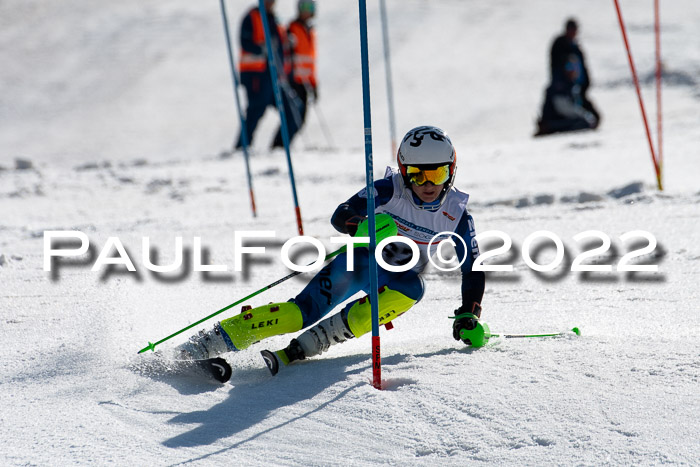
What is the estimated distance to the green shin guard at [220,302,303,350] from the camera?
4.25 meters

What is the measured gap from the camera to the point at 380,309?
14.3 feet

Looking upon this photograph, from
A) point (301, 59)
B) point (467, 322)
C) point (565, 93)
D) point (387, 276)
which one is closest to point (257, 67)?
point (301, 59)

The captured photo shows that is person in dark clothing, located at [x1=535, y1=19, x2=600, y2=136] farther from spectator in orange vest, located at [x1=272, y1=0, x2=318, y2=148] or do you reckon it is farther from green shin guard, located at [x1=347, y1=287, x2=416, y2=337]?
green shin guard, located at [x1=347, y1=287, x2=416, y2=337]

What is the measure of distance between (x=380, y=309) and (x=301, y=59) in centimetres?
903

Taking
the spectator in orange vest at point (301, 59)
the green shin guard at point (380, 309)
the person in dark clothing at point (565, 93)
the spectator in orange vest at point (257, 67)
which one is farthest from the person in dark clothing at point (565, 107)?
the green shin guard at point (380, 309)

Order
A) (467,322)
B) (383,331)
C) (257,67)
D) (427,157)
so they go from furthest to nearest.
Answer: (257,67)
(383,331)
(467,322)
(427,157)

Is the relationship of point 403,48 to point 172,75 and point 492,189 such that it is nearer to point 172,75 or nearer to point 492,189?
point 172,75

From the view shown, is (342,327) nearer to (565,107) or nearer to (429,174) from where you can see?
(429,174)

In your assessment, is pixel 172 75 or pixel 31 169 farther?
pixel 172 75

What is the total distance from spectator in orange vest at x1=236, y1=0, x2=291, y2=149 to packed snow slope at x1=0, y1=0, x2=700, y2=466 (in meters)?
0.75

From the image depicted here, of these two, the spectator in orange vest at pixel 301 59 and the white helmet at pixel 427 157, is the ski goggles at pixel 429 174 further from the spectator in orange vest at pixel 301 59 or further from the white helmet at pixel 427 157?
the spectator in orange vest at pixel 301 59

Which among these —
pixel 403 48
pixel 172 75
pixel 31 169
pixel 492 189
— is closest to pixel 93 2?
pixel 172 75

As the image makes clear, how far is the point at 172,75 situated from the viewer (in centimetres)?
1975

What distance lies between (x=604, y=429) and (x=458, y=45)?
674 inches
